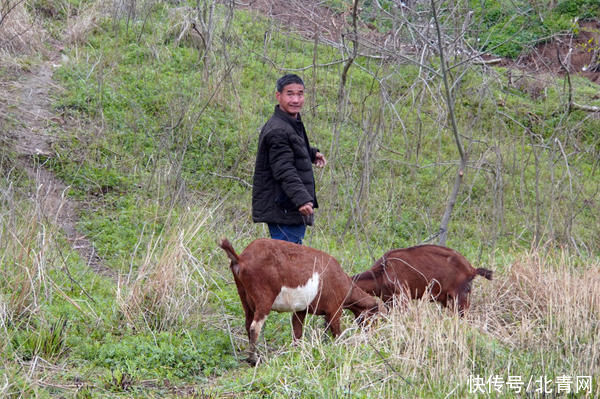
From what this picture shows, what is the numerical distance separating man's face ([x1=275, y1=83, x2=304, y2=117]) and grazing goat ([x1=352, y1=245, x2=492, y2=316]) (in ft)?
4.62

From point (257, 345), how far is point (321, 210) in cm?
380

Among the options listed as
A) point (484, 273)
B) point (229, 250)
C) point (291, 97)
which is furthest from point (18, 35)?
point (484, 273)

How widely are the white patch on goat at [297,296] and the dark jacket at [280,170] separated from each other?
0.66m

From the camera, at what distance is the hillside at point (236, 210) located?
4754 mm

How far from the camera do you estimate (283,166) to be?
18.0 ft

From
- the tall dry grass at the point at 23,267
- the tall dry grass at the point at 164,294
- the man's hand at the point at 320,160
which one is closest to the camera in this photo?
the tall dry grass at the point at 23,267

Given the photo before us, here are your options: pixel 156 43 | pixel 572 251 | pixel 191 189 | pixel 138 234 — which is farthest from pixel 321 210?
pixel 156 43

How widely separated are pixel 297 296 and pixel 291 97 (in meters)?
1.57

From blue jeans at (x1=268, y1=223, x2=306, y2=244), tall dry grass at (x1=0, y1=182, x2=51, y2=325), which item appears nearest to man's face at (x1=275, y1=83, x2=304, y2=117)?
blue jeans at (x1=268, y1=223, x2=306, y2=244)

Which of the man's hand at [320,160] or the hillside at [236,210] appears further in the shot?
the man's hand at [320,160]

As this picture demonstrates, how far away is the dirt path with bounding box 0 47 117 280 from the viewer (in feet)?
25.1

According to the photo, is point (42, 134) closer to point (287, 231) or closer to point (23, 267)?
point (23, 267)

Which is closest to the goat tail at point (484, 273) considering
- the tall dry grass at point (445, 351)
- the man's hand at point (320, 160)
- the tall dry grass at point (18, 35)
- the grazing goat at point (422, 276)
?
the grazing goat at point (422, 276)

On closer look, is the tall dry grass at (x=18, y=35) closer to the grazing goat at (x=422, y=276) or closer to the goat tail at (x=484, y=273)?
the grazing goat at (x=422, y=276)
